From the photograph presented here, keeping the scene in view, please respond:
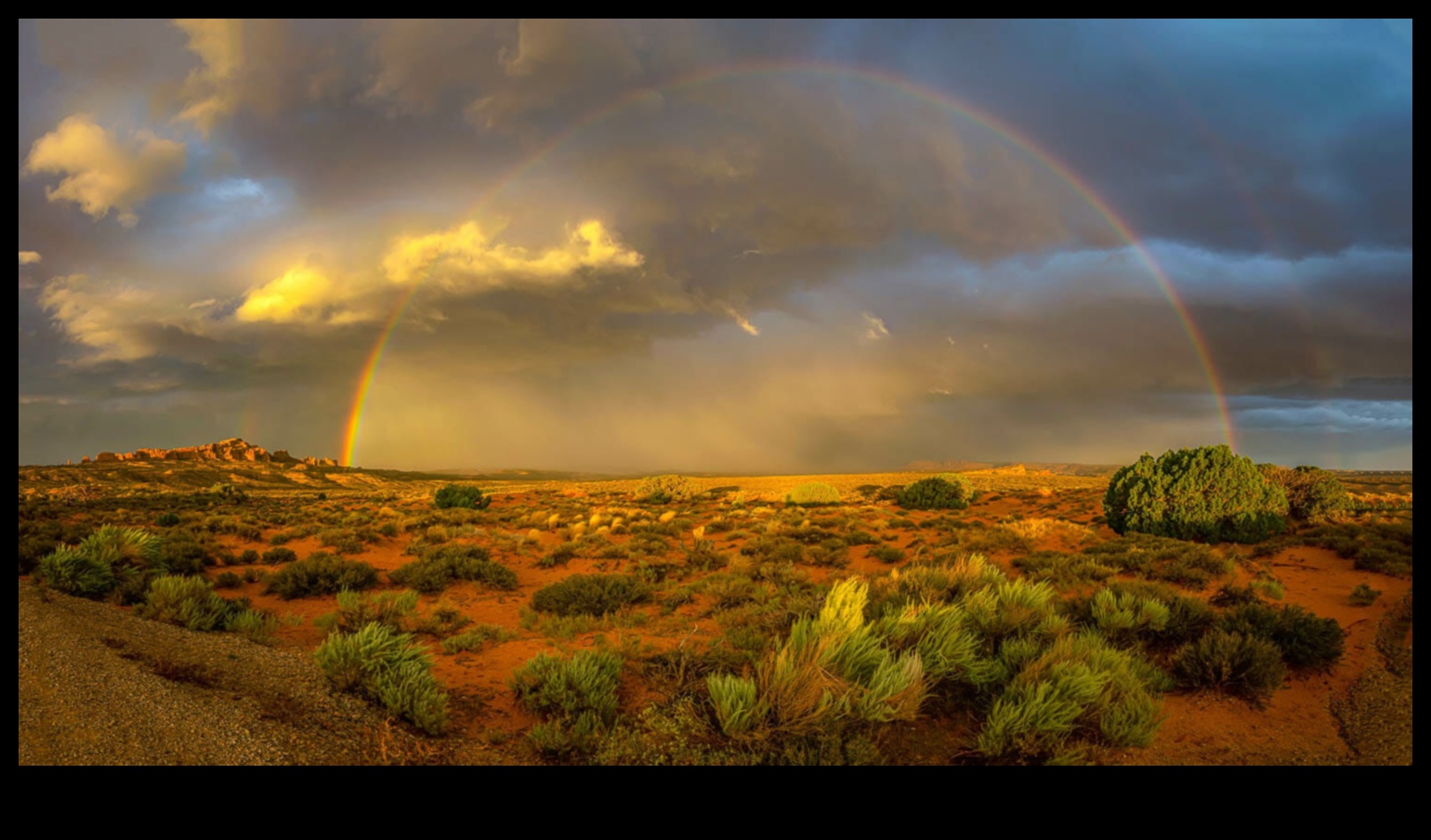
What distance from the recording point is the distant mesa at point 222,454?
92500 millimetres

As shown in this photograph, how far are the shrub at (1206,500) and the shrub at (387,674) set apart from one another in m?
18.6

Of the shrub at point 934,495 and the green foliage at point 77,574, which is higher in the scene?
the green foliage at point 77,574

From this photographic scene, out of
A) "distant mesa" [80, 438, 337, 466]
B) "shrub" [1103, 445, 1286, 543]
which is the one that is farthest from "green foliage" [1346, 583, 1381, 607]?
"distant mesa" [80, 438, 337, 466]

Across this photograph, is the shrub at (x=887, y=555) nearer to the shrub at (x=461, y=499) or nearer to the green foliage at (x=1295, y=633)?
the green foliage at (x=1295, y=633)

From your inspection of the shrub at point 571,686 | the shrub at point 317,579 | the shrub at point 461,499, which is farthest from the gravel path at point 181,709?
the shrub at point 461,499

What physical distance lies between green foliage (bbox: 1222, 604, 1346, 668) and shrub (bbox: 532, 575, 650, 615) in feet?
27.4

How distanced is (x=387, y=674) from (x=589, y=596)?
4891 mm

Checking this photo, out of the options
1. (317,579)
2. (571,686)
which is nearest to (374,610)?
(317,579)

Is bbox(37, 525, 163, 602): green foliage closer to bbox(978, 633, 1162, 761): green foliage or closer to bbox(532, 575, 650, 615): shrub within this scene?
bbox(532, 575, 650, 615): shrub

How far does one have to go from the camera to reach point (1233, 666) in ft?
21.3

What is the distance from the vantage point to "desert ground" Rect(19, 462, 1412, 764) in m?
4.80

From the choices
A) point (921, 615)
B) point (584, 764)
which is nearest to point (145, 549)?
point (584, 764)

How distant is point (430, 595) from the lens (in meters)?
12.1
